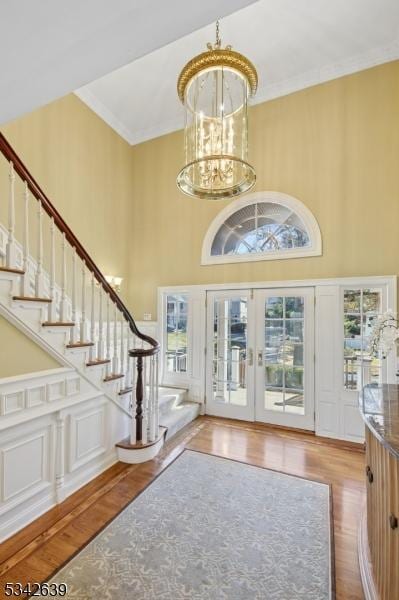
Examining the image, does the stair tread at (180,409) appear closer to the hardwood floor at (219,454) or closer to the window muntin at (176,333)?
the hardwood floor at (219,454)

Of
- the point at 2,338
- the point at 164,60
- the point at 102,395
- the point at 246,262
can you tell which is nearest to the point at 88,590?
the point at 102,395

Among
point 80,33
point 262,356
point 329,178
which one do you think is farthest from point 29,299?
point 329,178

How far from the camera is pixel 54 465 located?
93.8 inches

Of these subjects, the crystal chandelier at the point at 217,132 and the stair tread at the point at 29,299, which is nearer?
the stair tread at the point at 29,299

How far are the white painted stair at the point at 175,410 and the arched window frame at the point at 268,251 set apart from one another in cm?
221

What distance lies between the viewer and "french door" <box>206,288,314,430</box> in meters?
4.03

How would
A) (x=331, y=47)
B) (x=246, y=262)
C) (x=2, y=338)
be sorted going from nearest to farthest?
(x=2, y=338) → (x=331, y=47) → (x=246, y=262)

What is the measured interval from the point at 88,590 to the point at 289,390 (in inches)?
125

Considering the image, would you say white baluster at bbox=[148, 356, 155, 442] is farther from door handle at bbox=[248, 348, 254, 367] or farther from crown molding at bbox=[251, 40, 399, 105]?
crown molding at bbox=[251, 40, 399, 105]

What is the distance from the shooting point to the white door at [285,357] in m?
3.99

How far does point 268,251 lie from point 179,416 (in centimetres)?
278

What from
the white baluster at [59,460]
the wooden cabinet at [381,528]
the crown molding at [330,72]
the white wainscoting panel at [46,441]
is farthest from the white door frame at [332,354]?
the white baluster at [59,460]

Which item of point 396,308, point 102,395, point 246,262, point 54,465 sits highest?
point 246,262

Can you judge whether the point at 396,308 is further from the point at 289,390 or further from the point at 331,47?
the point at 331,47
